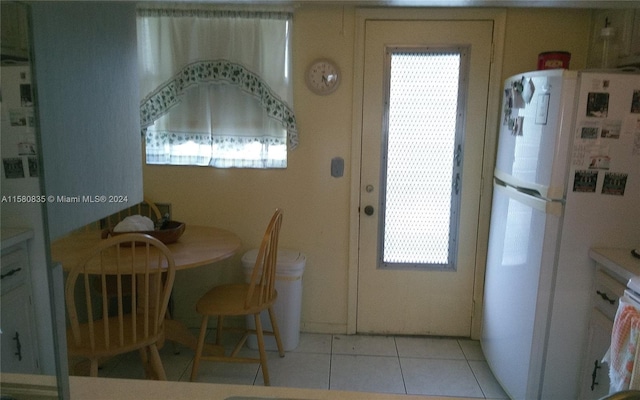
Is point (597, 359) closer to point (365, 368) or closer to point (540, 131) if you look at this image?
point (540, 131)

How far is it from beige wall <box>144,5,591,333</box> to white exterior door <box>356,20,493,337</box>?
136mm

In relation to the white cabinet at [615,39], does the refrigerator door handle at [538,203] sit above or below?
below

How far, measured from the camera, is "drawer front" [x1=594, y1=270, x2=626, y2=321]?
1.69m

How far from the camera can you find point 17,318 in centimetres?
80

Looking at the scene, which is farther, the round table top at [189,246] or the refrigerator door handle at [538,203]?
the round table top at [189,246]

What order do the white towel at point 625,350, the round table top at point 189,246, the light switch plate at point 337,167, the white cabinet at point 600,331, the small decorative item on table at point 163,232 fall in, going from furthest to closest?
the light switch plate at point 337,167 < the small decorative item on table at point 163,232 < the round table top at point 189,246 < the white cabinet at point 600,331 < the white towel at point 625,350

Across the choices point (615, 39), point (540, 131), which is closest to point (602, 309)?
point (540, 131)

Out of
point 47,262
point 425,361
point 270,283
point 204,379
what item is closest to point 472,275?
point 425,361

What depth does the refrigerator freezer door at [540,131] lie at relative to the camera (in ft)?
5.85

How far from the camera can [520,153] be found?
2092 millimetres

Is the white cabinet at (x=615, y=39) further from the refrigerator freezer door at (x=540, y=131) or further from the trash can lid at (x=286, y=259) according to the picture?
the trash can lid at (x=286, y=259)

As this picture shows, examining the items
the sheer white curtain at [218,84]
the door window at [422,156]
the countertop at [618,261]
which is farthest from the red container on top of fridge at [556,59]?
the sheer white curtain at [218,84]

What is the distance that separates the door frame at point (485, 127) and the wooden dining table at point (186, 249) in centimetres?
84

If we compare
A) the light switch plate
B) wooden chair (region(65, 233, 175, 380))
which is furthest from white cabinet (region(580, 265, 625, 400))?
wooden chair (region(65, 233, 175, 380))
